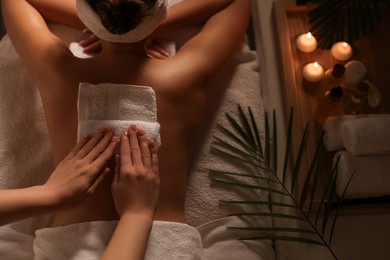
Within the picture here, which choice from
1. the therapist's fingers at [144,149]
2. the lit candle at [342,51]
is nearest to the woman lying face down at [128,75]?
the therapist's fingers at [144,149]

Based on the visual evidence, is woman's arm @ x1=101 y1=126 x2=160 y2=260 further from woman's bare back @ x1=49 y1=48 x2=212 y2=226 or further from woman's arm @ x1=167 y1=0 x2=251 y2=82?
woman's arm @ x1=167 y1=0 x2=251 y2=82

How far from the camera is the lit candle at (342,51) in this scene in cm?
180

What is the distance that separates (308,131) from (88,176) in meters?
0.81

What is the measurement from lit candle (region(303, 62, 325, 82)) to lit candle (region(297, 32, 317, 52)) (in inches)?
2.8

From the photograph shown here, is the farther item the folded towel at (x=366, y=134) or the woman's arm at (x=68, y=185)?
the folded towel at (x=366, y=134)

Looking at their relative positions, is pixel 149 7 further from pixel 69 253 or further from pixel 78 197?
pixel 69 253

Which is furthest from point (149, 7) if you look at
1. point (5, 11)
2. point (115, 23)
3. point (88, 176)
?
point (5, 11)

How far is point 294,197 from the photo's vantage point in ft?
5.58

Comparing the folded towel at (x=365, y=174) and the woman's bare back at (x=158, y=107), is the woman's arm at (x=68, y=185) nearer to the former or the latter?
the woman's bare back at (x=158, y=107)

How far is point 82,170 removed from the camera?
52.4 inches

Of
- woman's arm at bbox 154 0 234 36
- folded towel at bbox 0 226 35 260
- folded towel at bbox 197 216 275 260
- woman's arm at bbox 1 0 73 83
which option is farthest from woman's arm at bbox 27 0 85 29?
folded towel at bbox 197 216 275 260

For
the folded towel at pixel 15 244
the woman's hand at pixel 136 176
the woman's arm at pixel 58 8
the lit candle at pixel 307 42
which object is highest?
the woman's arm at pixel 58 8

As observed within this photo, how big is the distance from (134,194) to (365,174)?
73 centimetres

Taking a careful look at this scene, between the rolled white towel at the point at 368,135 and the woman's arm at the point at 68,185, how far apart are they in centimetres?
72
